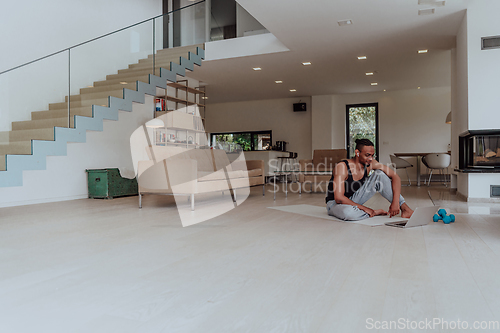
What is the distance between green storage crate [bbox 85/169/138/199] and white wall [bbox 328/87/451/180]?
709cm

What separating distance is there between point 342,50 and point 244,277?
608 cm

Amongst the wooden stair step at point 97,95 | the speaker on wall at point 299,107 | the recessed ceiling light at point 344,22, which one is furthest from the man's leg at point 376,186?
the speaker on wall at point 299,107

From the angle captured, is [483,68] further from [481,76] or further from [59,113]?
[59,113]

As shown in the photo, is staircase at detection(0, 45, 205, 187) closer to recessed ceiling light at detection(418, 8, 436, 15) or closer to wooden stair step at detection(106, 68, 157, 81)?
wooden stair step at detection(106, 68, 157, 81)

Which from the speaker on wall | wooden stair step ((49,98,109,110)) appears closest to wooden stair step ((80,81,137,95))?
wooden stair step ((49,98,109,110))

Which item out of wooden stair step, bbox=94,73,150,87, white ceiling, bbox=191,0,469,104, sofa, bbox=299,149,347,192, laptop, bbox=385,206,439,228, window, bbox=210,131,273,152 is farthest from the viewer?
window, bbox=210,131,273,152

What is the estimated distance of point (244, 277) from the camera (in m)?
1.80

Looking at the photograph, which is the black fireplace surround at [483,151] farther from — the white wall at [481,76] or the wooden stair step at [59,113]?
the wooden stair step at [59,113]

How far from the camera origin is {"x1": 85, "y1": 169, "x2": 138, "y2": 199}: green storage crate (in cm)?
621

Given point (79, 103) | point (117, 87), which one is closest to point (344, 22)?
point (117, 87)

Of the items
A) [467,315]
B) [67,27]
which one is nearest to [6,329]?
[467,315]

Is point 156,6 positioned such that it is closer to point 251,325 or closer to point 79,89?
point 79,89

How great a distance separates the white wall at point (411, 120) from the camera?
10438 millimetres

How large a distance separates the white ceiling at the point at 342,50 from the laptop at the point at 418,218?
310 centimetres
